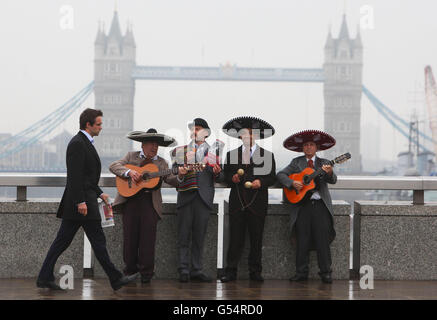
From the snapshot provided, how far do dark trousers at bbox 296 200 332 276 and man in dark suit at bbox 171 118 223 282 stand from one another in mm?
711

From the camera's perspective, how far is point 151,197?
16.2 ft

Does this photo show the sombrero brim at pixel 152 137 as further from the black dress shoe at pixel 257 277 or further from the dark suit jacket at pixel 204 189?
the black dress shoe at pixel 257 277

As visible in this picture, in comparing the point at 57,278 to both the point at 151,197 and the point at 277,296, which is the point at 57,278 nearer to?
the point at 151,197

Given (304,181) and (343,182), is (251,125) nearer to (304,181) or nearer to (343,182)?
(304,181)

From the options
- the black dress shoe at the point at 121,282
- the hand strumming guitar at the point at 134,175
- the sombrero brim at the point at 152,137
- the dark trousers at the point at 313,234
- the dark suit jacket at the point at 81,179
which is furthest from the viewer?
the dark trousers at the point at 313,234

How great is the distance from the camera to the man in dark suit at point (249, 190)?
16.6ft

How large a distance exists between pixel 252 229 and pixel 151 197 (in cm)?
82

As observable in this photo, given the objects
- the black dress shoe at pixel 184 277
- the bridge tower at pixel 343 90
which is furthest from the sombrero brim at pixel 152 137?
the bridge tower at pixel 343 90

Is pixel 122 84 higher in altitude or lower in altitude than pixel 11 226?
higher

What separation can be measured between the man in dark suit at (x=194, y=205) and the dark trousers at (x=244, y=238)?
21 cm
